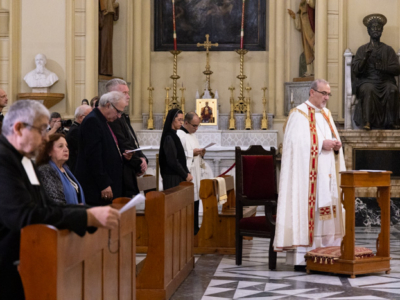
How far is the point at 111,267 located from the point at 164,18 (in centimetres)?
945

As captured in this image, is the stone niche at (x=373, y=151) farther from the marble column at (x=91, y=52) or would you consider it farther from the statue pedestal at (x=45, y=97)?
the statue pedestal at (x=45, y=97)

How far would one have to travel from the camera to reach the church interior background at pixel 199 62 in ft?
35.9

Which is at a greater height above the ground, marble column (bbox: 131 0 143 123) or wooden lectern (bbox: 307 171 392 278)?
marble column (bbox: 131 0 143 123)

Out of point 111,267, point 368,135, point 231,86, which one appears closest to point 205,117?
point 231,86

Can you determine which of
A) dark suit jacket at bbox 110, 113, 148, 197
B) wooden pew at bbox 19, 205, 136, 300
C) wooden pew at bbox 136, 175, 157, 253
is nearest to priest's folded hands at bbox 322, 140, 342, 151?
dark suit jacket at bbox 110, 113, 148, 197

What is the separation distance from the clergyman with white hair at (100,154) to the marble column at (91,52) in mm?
5797

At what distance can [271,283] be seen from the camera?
18.4ft

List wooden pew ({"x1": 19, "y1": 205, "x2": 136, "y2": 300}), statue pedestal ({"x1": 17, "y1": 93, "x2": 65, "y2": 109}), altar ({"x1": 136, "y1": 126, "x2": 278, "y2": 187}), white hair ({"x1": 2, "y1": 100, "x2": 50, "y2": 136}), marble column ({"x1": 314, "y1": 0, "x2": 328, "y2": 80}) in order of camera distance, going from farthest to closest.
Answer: altar ({"x1": 136, "y1": 126, "x2": 278, "y2": 187}) → marble column ({"x1": 314, "y1": 0, "x2": 328, "y2": 80}) → statue pedestal ({"x1": 17, "y1": 93, "x2": 65, "y2": 109}) → white hair ({"x1": 2, "y1": 100, "x2": 50, "y2": 136}) → wooden pew ({"x1": 19, "y1": 205, "x2": 136, "y2": 300})

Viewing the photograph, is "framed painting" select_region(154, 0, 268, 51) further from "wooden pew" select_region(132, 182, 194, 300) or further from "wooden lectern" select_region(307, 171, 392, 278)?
"wooden pew" select_region(132, 182, 194, 300)

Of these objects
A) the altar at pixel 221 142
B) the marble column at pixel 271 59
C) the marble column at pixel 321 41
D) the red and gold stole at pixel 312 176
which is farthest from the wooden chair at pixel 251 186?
the marble column at pixel 271 59

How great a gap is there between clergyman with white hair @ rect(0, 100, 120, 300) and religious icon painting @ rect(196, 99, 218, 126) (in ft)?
28.9

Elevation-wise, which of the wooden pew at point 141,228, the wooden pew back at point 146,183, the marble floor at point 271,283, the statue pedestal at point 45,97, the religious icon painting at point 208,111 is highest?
the statue pedestal at point 45,97

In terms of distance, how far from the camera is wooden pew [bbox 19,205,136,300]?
2447 mm

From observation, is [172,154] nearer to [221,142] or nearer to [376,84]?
[221,142]
